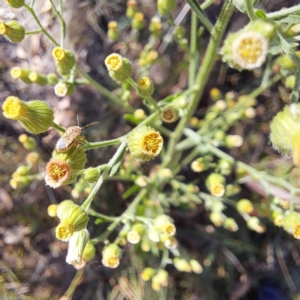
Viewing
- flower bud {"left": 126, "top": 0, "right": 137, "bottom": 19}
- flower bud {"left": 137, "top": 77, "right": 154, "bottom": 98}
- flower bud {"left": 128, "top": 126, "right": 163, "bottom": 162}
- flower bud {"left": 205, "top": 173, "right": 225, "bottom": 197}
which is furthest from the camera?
flower bud {"left": 126, "top": 0, "right": 137, "bottom": 19}

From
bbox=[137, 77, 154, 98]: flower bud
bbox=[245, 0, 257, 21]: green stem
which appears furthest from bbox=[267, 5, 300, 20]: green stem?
bbox=[137, 77, 154, 98]: flower bud

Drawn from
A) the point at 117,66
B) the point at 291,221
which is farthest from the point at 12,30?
the point at 291,221

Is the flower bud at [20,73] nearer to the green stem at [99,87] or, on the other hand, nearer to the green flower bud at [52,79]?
the green flower bud at [52,79]

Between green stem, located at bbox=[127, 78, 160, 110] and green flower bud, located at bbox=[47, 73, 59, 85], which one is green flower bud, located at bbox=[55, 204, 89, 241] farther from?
green flower bud, located at bbox=[47, 73, 59, 85]

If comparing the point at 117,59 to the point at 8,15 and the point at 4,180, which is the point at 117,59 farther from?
the point at 4,180

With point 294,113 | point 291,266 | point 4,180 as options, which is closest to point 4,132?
point 4,180

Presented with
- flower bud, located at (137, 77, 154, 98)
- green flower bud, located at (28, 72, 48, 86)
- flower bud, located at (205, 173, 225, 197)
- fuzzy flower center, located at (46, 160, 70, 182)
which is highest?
flower bud, located at (137, 77, 154, 98)
